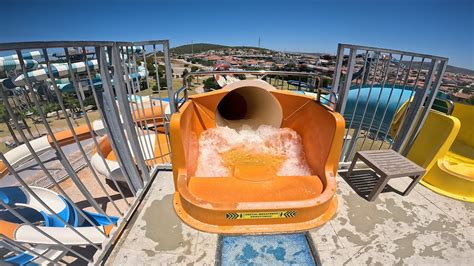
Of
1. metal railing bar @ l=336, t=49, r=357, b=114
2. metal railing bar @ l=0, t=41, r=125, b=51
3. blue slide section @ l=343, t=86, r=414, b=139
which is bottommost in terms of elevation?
blue slide section @ l=343, t=86, r=414, b=139

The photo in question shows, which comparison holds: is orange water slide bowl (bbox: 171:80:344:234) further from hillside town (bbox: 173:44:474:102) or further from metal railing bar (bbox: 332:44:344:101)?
hillside town (bbox: 173:44:474:102)

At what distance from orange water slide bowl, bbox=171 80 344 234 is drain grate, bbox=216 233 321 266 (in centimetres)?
8

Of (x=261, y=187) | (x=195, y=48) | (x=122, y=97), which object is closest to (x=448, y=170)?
(x=261, y=187)

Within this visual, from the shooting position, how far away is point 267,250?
6.43 feet

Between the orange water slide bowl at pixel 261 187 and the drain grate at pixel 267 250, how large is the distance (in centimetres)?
8

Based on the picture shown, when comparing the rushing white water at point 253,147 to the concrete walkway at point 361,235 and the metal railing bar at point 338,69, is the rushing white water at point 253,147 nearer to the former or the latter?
the concrete walkway at point 361,235

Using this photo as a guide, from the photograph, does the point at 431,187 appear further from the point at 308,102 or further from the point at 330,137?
the point at 308,102

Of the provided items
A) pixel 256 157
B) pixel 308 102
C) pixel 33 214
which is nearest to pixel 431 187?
pixel 308 102

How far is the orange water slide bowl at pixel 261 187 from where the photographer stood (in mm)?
2090

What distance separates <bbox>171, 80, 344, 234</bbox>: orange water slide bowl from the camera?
6.86 ft

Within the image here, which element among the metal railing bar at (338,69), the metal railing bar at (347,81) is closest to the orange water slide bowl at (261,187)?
the metal railing bar at (347,81)

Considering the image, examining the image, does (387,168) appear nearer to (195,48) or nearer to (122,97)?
(122,97)

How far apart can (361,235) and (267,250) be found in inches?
37.6

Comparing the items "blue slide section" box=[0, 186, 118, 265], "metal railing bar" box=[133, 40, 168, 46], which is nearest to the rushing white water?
"metal railing bar" box=[133, 40, 168, 46]
